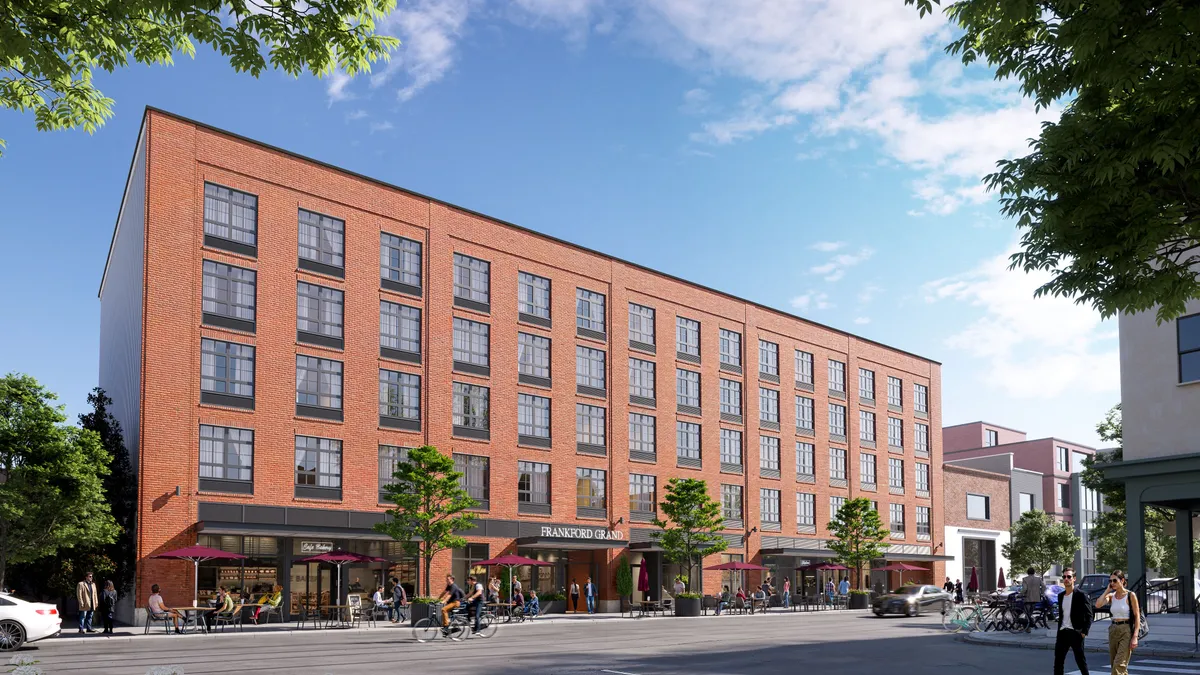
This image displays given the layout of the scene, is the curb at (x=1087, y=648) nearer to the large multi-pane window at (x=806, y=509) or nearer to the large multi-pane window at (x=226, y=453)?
the large multi-pane window at (x=226, y=453)

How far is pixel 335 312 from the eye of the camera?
46625mm

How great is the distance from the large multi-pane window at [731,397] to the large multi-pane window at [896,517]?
17992mm

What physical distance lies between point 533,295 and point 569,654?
3239cm

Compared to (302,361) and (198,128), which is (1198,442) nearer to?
(302,361)

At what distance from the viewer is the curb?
80.7 feet

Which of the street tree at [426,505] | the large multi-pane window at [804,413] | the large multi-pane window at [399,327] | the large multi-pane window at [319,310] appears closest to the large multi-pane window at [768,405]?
the large multi-pane window at [804,413]

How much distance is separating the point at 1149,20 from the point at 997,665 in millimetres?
16657

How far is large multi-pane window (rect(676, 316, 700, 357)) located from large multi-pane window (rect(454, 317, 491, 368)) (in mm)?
14644

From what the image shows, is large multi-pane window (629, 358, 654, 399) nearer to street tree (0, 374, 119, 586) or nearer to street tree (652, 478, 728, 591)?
street tree (652, 478, 728, 591)

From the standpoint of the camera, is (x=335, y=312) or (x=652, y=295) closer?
(x=335, y=312)

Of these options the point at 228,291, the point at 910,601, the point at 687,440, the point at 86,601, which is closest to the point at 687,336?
the point at 687,440

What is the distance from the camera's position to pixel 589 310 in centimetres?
5806

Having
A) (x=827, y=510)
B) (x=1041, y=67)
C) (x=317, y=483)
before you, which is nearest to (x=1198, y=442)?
(x=1041, y=67)

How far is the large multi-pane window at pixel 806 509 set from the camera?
2751 inches
